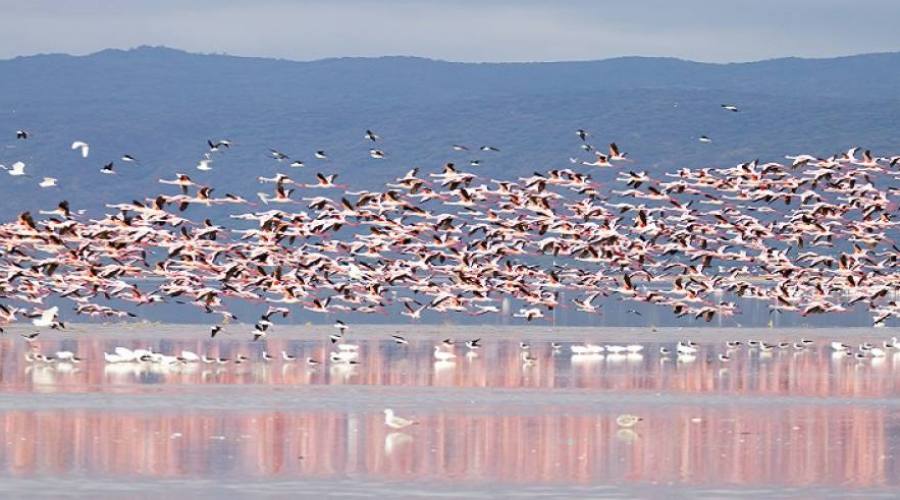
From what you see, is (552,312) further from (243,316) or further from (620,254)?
(620,254)

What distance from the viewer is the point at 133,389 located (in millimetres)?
41719

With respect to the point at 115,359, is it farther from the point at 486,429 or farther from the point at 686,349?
the point at 486,429

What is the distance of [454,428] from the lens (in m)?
34.7

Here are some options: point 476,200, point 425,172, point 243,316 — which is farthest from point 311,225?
point 425,172

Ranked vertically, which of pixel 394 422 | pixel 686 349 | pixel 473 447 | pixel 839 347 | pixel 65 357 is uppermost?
pixel 394 422

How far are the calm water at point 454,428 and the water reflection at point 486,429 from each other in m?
0.05

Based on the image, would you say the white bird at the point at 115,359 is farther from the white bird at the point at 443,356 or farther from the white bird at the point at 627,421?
the white bird at the point at 627,421

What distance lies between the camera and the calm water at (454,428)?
2789 cm

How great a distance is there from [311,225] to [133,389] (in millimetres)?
5650

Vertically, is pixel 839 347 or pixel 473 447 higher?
pixel 473 447

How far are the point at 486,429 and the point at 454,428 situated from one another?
50 cm

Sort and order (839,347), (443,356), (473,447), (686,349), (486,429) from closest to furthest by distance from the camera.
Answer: (473,447) < (486,429) < (443,356) < (686,349) < (839,347)

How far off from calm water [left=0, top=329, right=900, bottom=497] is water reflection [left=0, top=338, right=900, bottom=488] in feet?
0.17

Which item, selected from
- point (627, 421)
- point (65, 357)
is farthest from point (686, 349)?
point (627, 421)
